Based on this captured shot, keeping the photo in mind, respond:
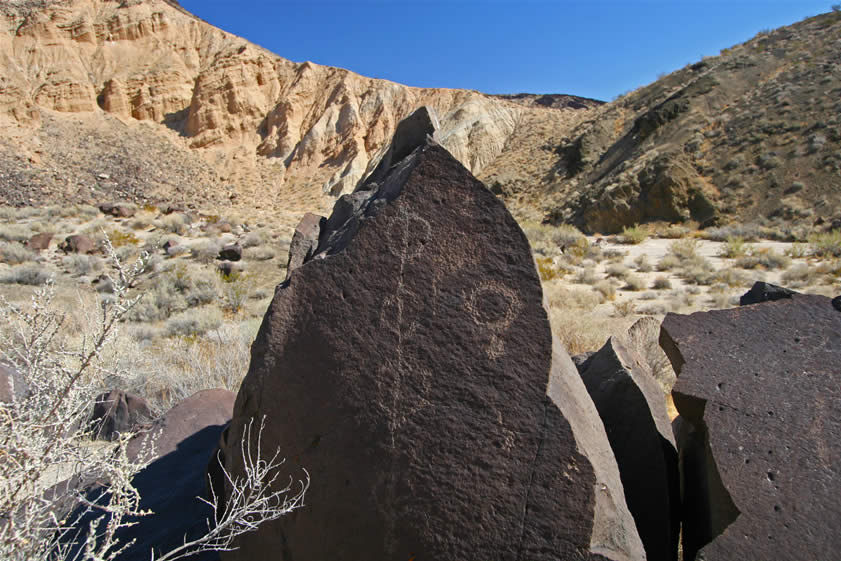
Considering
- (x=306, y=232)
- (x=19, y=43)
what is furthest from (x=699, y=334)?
(x=19, y=43)

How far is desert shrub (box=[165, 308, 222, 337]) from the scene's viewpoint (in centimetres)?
834

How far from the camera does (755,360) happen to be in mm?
2336

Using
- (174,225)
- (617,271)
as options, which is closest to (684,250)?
(617,271)

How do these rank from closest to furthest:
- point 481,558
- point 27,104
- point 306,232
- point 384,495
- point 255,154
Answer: point 481,558 < point 384,495 < point 306,232 < point 27,104 < point 255,154

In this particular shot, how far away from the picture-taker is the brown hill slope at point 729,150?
17.6 m

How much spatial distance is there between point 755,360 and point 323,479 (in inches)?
77.5

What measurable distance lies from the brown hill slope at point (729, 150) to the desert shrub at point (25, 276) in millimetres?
18380

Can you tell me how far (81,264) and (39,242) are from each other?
3.20 m

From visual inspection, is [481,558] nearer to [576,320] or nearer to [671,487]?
[671,487]

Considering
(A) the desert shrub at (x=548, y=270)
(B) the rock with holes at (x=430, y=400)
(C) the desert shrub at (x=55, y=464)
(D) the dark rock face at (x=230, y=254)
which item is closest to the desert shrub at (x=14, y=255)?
(D) the dark rock face at (x=230, y=254)

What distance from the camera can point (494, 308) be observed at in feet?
6.57

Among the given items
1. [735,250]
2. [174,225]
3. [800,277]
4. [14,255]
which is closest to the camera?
[800,277]

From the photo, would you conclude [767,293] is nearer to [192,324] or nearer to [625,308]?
[625,308]

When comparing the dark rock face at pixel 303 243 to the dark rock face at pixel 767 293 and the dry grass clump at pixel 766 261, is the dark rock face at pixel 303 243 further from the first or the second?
the dry grass clump at pixel 766 261
